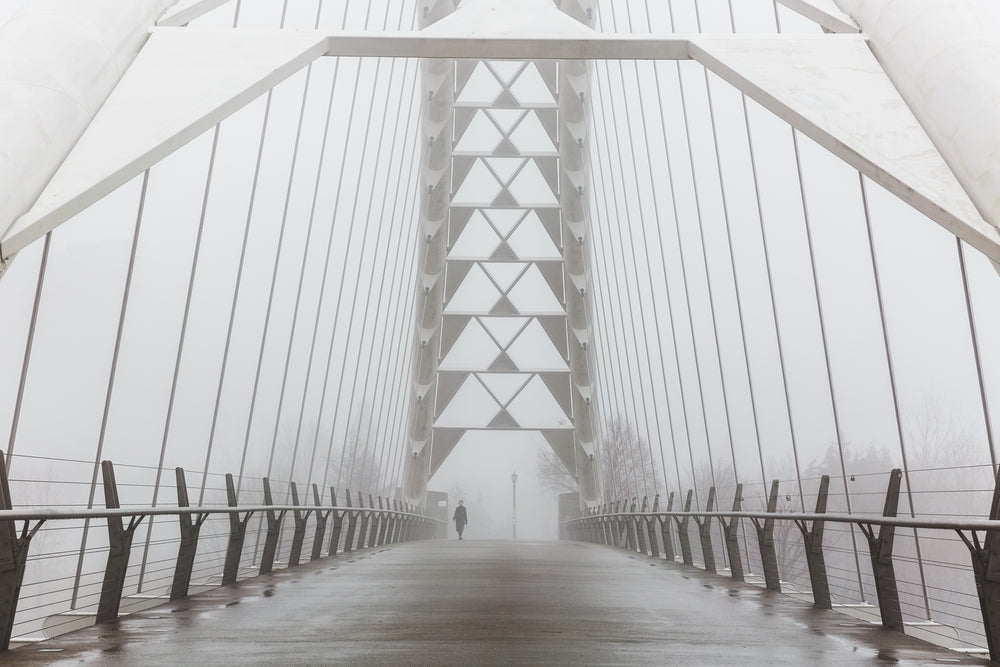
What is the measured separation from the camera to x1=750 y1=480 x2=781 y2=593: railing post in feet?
27.1

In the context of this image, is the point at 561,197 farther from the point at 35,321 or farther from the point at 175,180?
the point at 35,321

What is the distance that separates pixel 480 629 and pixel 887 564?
8.53ft

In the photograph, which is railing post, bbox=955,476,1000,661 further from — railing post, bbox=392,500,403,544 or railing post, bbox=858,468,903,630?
railing post, bbox=392,500,403,544

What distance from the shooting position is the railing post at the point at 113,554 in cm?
591

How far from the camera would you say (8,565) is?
14.8ft

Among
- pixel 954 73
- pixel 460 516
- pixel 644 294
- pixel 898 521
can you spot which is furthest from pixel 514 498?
pixel 898 521

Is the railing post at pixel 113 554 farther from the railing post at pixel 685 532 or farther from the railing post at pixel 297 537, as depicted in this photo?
the railing post at pixel 685 532

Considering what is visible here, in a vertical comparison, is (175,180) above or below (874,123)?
above

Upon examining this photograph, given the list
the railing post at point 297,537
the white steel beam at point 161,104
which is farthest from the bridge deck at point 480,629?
the white steel beam at point 161,104

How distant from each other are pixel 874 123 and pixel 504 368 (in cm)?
3400

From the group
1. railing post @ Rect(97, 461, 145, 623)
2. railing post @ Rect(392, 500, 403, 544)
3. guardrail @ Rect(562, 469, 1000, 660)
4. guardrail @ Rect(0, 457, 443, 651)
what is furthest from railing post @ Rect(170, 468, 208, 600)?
railing post @ Rect(392, 500, 403, 544)

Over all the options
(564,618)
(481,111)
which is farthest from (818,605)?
(481,111)

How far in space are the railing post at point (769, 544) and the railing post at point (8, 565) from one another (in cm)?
593

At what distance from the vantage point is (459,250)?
40250 mm
